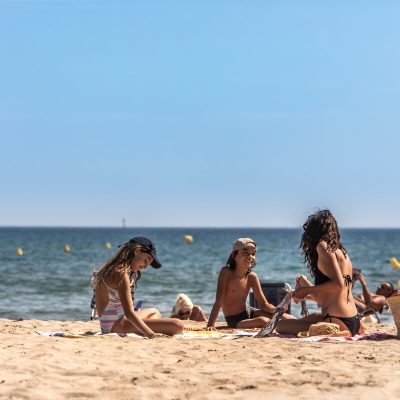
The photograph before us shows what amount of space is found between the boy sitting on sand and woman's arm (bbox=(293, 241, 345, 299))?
3.98 ft

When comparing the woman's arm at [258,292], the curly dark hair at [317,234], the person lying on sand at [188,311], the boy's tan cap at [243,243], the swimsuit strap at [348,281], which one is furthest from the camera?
the person lying on sand at [188,311]

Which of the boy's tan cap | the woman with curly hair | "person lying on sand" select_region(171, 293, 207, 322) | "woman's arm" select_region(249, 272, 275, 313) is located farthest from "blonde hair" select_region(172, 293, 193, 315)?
the woman with curly hair

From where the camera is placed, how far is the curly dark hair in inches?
304

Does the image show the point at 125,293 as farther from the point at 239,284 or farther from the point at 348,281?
the point at 348,281

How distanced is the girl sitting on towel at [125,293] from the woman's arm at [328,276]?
1337 mm

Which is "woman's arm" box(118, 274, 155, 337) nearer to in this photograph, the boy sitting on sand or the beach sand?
the beach sand

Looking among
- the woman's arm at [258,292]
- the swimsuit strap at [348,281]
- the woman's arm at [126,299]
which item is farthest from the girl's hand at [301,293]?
the woman's arm at [126,299]

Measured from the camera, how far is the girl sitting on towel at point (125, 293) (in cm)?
760

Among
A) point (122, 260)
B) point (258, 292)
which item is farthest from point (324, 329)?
point (122, 260)

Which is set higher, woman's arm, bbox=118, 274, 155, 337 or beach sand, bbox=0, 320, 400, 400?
woman's arm, bbox=118, 274, 155, 337

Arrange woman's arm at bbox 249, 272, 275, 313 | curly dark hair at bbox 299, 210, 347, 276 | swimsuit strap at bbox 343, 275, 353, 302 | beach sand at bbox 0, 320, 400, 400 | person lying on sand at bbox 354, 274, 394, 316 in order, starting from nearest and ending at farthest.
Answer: beach sand at bbox 0, 320, 400, 400 < curly dark hair at bbox 299, 210, 347, 276 < swimsuit strap at bbox 343, 275, 353, 302 < woman's arm at bbox 249, 272, 275, 313 < person lying on sand at bbox 354, 274, 394, 316

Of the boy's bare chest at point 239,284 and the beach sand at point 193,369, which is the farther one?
the boy's bare chest at point 239,284

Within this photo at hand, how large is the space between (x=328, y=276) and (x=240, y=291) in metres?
1.65

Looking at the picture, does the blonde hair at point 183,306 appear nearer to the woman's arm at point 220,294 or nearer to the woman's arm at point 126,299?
the woman's arm at point 220,294
